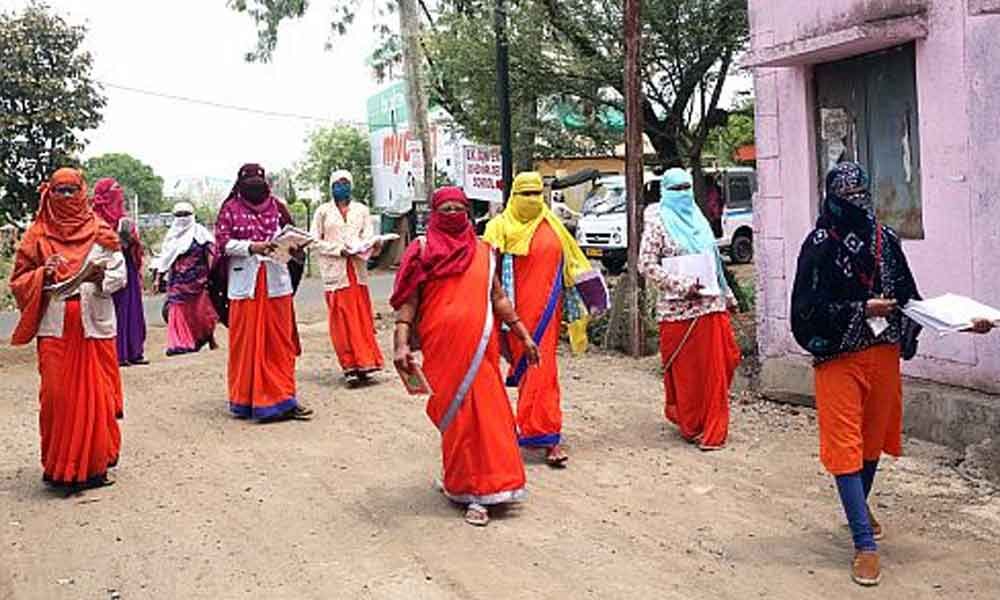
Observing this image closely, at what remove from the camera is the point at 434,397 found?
18.4 feet

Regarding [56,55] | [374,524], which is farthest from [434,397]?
[56,55]

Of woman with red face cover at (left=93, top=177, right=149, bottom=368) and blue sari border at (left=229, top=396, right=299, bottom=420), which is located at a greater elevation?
woman with red face cover at (left=93, top=177, right=149, bottom=368)

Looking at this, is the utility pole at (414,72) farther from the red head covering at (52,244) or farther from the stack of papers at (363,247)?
the red head covering at (52,244)

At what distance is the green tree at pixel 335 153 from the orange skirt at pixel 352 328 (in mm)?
35788

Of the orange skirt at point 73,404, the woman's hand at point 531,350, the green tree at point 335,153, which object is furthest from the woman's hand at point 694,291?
the green tree at point 335,153

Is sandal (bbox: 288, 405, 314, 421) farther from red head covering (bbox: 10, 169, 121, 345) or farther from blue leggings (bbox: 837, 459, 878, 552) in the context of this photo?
blue leggings (bbox: 837, 459, 878, 552)

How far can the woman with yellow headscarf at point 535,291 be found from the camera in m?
6.61

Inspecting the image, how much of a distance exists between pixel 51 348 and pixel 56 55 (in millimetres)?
11172

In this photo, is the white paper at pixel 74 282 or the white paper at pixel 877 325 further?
the white paper at pixel 74 282

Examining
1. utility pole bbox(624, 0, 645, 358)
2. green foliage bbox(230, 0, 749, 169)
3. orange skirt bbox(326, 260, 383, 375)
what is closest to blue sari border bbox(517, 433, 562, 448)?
orange skirt bbox(326, 260, 383, 375)

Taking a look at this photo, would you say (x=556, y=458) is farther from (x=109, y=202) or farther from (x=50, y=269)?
(x=109, y=202)

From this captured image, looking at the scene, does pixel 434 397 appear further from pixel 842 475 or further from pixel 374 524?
pixel 842 475

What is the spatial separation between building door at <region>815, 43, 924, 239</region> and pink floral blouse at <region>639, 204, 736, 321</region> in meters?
1.20

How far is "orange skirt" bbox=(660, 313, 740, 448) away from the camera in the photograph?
696cm
